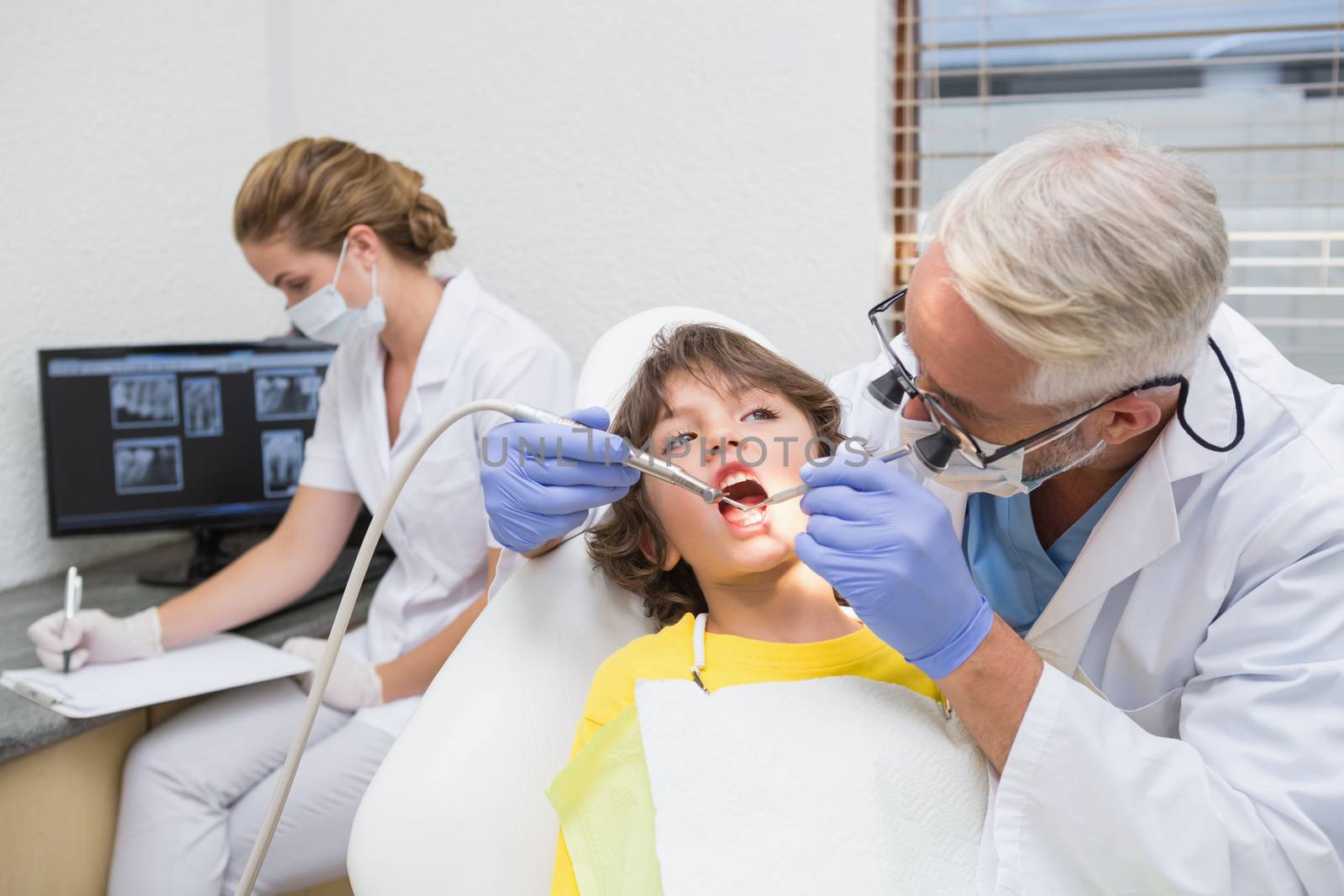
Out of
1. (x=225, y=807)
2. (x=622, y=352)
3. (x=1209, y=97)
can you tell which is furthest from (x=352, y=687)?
(x=1209, y=97)

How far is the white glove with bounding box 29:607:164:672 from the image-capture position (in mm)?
1730

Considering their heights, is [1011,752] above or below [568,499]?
below

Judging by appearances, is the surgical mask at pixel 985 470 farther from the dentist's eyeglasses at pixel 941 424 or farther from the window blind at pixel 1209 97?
the window blind at pixel 1209 97

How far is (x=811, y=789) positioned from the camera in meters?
1.13

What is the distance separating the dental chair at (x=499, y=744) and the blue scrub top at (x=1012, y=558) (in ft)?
1.48

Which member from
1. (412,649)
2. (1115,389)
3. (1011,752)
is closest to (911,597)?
(1011,752)

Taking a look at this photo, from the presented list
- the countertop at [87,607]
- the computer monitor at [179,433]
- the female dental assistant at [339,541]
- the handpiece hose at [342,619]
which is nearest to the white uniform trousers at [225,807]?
the female dental assistant at [339,541]

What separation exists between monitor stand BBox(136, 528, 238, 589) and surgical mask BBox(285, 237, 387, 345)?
0.60 m

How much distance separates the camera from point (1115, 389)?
3.57ft

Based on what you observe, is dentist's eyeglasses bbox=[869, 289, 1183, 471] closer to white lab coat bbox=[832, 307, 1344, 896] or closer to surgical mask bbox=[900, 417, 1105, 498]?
surgical mask bbox=[900, 417, 1105, 498]

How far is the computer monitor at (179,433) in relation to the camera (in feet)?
6.81

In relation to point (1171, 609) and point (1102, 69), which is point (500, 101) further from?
point (1171, 609)

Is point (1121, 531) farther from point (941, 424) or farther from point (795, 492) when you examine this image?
point (795, 492)

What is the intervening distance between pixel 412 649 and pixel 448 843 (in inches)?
31.1
